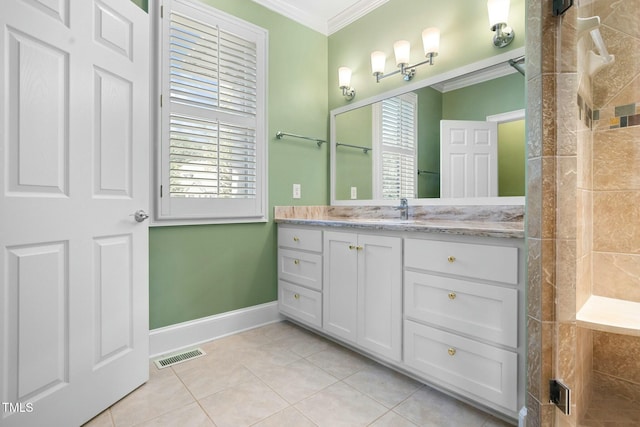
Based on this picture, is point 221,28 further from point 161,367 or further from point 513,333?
point 513,333

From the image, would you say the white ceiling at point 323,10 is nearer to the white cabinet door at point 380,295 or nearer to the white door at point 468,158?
the white door at point 468,158

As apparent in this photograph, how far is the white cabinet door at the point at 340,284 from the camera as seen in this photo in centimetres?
192

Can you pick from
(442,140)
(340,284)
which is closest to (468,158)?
(442,140)

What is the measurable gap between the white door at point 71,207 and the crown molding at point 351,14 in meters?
1.66

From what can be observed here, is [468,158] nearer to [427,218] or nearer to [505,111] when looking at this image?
[505,111]

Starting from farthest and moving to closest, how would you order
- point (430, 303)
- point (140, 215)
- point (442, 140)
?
point (442, 140), point (140, 215), point (430, 303)

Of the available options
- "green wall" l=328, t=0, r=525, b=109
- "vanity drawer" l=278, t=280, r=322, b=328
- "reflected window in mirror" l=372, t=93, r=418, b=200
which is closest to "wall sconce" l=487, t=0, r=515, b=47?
"green wall" l=328, t=0, r=525, b=109

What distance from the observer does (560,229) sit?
1.00 m

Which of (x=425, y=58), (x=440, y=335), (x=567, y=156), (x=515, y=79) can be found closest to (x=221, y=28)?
(x=425, y=58)

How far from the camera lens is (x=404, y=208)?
229cm

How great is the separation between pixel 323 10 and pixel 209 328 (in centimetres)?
268

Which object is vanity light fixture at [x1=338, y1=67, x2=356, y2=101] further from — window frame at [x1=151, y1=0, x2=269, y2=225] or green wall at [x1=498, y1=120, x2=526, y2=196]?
green wall at [x1=498, y1=120, x2=526, y2=196]

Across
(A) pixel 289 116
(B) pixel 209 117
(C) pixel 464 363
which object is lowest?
(C) pixel 464 363

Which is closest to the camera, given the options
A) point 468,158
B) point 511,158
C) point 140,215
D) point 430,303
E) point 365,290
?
point 430,303
